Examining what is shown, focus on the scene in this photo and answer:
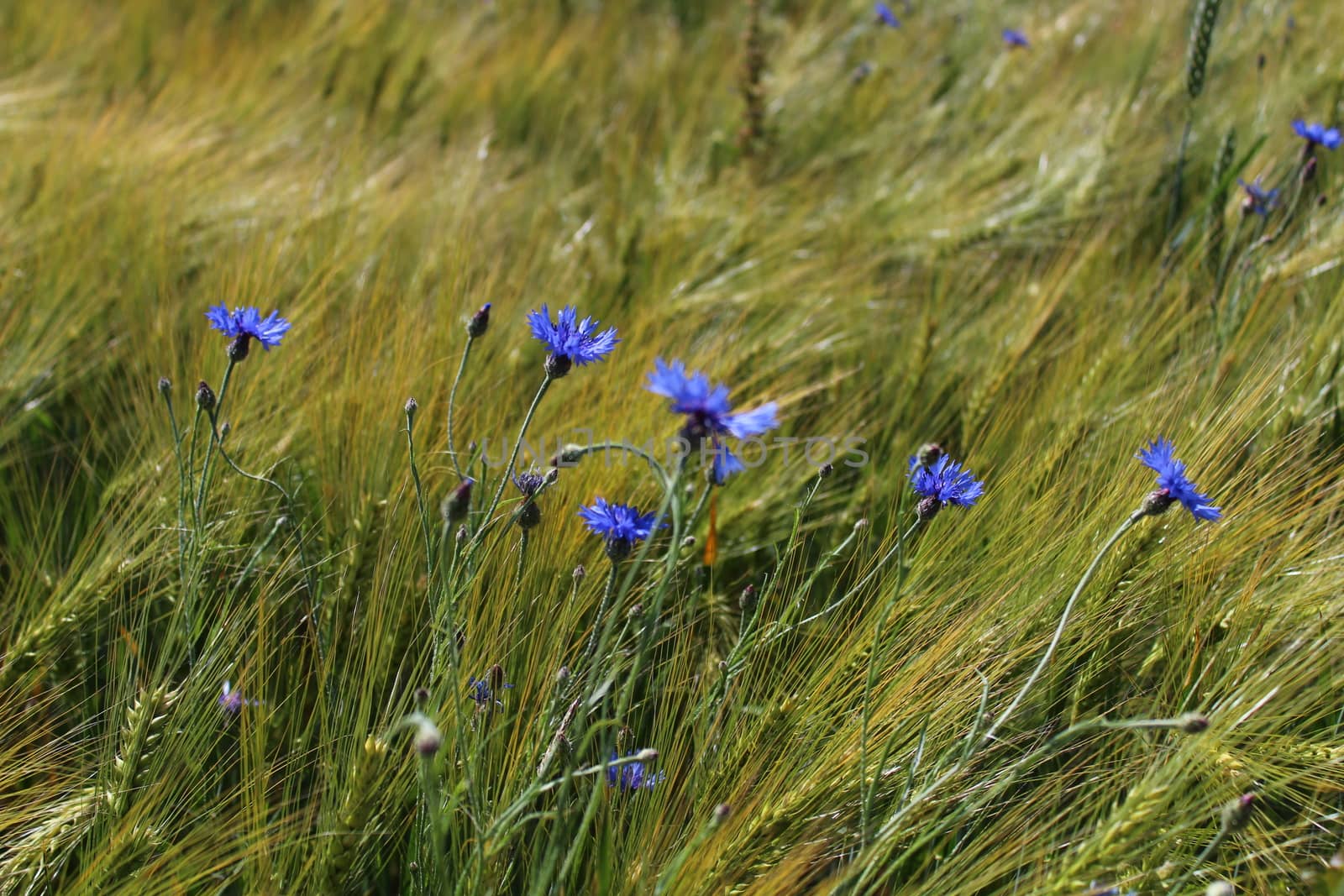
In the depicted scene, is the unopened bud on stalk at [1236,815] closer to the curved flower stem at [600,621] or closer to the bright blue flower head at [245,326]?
the curved flower stem at [600,621]

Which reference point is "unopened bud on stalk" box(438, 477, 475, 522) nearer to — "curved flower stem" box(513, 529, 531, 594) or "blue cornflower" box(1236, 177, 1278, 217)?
"curved flower stem" box(513, 529, 531, 594)

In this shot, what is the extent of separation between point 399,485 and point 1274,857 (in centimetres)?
132

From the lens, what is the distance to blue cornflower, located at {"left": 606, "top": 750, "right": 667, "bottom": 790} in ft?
4.10

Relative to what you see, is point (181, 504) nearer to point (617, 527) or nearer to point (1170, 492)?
point (617, 527)

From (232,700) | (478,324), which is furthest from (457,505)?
(232,700)

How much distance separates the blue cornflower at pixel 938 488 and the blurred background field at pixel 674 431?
0.25 feet

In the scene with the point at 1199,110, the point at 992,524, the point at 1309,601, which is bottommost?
the point at 1309,601

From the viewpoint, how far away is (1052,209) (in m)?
2.77

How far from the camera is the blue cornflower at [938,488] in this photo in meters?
1.36

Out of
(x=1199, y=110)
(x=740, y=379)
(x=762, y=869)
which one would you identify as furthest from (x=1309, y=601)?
(x=1199, y=110)

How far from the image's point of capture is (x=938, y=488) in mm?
1367

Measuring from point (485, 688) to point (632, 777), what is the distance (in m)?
0.24

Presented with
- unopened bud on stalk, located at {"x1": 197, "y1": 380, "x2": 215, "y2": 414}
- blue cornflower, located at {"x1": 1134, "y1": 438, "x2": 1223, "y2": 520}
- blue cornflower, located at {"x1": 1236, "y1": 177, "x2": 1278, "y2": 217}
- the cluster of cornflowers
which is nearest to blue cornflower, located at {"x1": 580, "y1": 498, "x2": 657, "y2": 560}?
the cluster of cornflowers

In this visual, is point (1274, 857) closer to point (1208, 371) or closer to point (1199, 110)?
point (1208, 371)
